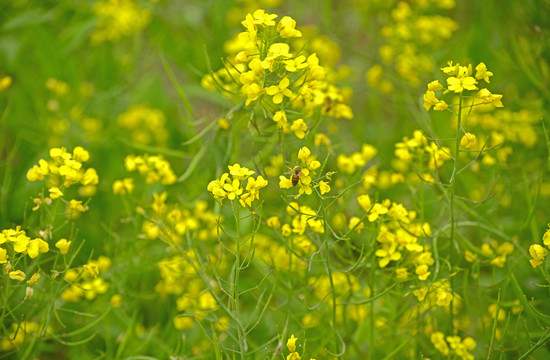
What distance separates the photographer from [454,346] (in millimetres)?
1097

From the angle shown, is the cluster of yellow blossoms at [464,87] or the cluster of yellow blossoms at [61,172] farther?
the cluster of yellow blossoms at [61,172]

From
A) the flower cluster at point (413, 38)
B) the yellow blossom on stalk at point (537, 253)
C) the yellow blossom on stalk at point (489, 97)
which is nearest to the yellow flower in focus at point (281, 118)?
the yellow blossom on stalk at point (489, 97)

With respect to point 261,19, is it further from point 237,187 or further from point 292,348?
point 292,348

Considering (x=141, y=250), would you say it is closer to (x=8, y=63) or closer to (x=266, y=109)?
(x=266, y=109)

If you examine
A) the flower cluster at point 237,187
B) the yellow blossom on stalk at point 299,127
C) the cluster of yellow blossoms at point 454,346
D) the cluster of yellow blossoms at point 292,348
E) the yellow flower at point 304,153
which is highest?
the yellow flower at point 304,153

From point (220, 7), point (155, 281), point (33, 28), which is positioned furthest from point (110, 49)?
point (155, 281)

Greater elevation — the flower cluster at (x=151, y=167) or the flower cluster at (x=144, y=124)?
the flower cluster at (x=151, y=167)

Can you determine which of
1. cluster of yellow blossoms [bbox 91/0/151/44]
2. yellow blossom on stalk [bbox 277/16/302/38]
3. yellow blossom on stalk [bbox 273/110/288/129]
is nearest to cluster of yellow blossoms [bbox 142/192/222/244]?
yellow blossom on stalk [bbox 273/110/288/129]

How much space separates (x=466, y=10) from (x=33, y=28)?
1.79m

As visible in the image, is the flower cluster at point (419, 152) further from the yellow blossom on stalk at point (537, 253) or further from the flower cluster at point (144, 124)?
the flower cluster at point (144, 124)

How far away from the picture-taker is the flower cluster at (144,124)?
2.00 m

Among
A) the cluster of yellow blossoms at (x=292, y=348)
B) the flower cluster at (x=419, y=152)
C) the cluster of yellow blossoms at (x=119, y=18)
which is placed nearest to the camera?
the cluster of yellow blossoms at (x=292, y=348)

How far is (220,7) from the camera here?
2102mm

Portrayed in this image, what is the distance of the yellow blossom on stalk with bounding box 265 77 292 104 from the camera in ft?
3.25
